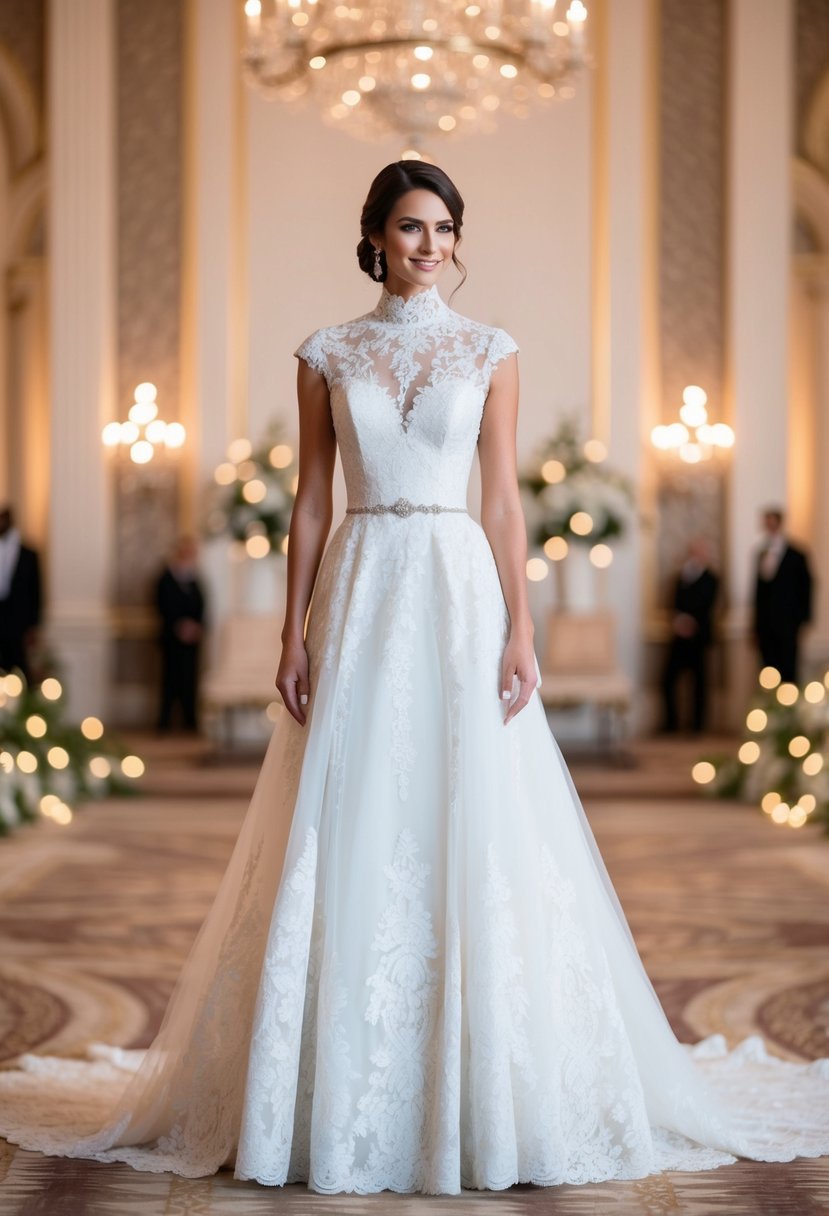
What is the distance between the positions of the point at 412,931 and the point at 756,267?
1106cm

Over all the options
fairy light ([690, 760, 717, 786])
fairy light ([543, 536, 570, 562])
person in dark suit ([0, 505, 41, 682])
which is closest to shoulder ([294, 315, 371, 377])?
fairy light ([690, 760, 717, 786])

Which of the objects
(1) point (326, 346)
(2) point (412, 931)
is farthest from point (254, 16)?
(2) point (412, 931)

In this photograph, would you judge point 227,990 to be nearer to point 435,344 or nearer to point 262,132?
point 435,344

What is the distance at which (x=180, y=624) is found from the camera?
12.8 m

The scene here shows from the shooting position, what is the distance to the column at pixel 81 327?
13203 mm

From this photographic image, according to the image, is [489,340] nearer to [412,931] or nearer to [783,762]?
[412,931]

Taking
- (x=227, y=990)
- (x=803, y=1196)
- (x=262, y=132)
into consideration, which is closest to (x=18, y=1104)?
(x=227, y=990)

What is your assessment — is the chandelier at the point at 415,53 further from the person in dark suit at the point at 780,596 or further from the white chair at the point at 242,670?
the person in dark suit at the point at 780,596

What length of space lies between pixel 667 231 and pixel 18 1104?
35.8 feet

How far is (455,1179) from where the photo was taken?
2.95 m

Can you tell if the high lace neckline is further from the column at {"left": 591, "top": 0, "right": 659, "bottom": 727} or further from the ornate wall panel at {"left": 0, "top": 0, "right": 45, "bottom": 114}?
the ornate wall panel at {"left": 0, "top": 0, "right": 45, "bottom": 114}

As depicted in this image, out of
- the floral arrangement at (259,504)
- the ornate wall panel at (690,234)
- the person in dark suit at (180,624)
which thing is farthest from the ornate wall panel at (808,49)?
the person in dark suit at (180,624)

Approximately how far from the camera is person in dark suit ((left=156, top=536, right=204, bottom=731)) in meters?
12.7

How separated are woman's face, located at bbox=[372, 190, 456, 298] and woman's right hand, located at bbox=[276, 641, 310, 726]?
0.79 m
